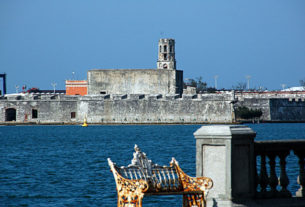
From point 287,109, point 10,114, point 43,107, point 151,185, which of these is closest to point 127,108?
point 43,107

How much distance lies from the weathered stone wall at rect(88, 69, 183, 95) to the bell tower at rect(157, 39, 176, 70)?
58.0 inches

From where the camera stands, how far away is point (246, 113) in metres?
66.7

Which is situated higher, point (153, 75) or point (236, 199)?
point (153, 75)

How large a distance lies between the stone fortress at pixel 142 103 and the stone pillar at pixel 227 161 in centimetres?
5444

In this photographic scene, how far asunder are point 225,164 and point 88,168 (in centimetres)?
1807

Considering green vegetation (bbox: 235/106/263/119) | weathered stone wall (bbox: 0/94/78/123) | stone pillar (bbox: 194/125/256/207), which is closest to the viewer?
stone pillar (bbox: 194/125/256/207)

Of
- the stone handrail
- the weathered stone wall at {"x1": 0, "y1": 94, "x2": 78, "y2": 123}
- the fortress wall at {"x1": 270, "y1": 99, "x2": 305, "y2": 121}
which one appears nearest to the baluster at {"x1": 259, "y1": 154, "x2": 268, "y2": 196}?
the stone handrail

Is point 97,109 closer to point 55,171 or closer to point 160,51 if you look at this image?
point 160,51

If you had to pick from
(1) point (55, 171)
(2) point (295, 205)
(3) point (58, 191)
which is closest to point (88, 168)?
(1) point (55, 171)

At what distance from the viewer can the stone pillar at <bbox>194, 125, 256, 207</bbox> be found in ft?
23.9

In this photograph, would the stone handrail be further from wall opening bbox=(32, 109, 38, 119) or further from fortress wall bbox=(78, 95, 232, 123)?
wall opening bbox=(32, 109, 38, 119)

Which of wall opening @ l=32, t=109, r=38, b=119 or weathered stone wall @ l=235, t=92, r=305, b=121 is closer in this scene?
wall opening @ l=32, t=109, r=38, b=119

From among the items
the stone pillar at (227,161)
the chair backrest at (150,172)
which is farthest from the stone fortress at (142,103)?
the stone pillar at (227,161)

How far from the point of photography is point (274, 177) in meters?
7.58
